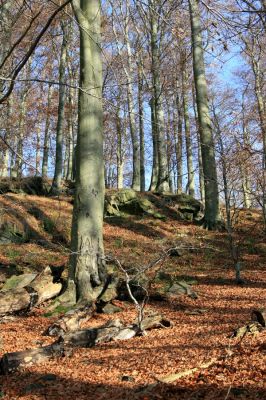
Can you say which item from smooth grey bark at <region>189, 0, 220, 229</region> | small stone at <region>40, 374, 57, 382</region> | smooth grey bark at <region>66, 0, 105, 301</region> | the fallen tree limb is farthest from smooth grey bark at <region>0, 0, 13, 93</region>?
the fallen tree limb

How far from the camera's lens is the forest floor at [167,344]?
3.56 meters

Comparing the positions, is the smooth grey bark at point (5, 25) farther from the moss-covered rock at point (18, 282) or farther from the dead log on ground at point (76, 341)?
the dead log on ground at point (76, 341)

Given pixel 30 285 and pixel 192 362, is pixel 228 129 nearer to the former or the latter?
pixel 30 285

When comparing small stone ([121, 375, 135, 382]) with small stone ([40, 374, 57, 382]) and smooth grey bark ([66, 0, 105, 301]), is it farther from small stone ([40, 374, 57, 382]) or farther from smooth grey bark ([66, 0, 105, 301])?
smooth grey bark ([66, 0, 105, 301])

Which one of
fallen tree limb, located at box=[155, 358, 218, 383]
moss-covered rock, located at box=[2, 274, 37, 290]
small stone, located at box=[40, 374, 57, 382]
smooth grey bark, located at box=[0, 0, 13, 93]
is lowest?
small stone, located at box=[40, 374, 57, 382]

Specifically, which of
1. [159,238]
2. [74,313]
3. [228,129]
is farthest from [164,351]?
[159,238]

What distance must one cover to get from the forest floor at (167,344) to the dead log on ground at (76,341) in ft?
0.39

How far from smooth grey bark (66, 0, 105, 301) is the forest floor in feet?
2.00

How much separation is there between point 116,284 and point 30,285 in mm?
1724

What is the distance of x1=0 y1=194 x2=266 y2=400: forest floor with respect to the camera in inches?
140

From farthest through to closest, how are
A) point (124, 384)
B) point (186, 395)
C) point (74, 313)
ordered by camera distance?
point (74, 313) < point (124, 384) < point (186, 395)

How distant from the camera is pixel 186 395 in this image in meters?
3.27

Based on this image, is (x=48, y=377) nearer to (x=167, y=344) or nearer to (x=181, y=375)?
(x=181, y=375)

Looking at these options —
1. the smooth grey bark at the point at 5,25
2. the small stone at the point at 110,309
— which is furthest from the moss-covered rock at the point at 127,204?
the small stone at the point at 110,309
